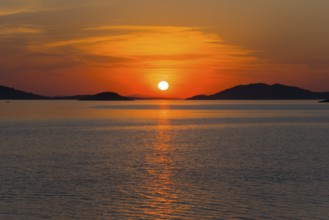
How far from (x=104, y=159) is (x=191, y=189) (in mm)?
19477

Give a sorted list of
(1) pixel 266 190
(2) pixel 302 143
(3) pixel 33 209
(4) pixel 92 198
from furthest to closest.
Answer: (2) pixel 302 143 → (1) pixel 266 190 → (4) pixel 92 198 → (3) pixel 33 209

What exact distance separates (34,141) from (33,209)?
47.4 metres

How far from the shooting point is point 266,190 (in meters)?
34.8

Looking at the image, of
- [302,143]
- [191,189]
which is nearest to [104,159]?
[191,189]

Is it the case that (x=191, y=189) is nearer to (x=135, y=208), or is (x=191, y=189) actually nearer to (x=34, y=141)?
(x=135, y=208)

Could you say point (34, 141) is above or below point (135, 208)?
above

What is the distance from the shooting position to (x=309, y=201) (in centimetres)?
3117

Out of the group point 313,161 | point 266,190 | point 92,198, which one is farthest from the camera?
point 313,161

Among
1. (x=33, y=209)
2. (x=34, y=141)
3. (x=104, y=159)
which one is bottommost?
(x=33, y=209)

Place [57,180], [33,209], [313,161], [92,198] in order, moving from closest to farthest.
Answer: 1. [33,209]
2. [92,198]
3. [57,180]
4. [313,161]

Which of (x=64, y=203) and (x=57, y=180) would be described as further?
(x=57, y=180)

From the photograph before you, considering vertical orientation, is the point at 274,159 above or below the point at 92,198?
above

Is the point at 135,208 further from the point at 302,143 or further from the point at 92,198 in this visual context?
the point at 302,143

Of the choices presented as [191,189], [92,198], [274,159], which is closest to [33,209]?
[92,198]
